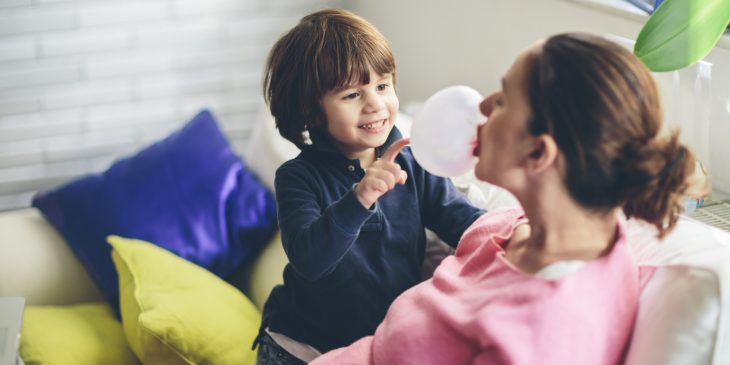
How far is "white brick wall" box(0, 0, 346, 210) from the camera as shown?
2768 mm

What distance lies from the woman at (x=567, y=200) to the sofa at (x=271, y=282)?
5 cm

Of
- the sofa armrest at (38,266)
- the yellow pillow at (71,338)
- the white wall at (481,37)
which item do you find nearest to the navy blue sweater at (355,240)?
the white wall at (481,37)

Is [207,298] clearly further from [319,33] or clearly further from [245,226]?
[319,33]

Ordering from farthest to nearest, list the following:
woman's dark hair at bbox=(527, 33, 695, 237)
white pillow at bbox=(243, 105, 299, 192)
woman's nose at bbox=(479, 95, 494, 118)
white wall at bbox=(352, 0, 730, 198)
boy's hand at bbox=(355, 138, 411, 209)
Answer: white pillow at bbox=(243, 105, 299, 192), white wall at bbox=(352, 0, 730, 198), boy's hand at bbox=(355, 138, 411, 209), woman's nose at bbox=(479, 95, 494, 118), woman's dark hair at bbox=(527, 33, 695, 237)

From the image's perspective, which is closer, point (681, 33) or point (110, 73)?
point (681, 33)

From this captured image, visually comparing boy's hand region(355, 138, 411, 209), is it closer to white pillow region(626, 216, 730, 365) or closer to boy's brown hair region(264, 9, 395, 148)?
boy's brown hair region(264, 9, 395, 148)

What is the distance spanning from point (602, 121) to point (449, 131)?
0.24 meters

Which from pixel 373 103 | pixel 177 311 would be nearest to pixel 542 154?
pixel 373 103

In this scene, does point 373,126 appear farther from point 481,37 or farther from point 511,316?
point 481,37

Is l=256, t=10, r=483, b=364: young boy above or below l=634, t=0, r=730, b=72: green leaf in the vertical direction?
below

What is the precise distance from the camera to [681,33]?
149 cm

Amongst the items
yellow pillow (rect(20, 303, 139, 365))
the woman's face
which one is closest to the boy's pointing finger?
the woman's face

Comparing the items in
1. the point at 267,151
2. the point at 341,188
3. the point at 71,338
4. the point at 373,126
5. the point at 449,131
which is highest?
the point at 449,131

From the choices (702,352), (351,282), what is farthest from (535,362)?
(351,282)
